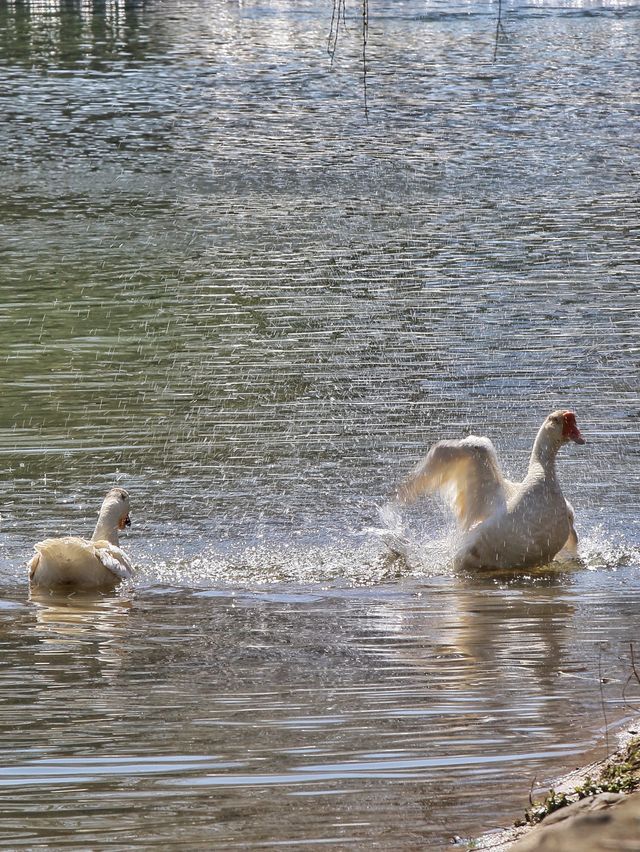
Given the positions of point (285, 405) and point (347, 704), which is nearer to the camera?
point (347, 704)

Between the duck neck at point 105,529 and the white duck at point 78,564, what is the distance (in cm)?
25

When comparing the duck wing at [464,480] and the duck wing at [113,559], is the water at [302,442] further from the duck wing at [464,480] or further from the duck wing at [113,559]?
the duck wing at [464,480]

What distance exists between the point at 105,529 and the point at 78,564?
1.91 ft

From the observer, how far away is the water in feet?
19.5

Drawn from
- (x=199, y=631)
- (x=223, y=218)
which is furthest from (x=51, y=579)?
(x=223, y=218)

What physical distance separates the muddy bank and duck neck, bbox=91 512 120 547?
4.44 metres

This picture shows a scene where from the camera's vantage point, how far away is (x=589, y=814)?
4219mm

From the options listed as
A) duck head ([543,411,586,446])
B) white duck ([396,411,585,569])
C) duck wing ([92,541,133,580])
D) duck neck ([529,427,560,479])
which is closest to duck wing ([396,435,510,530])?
white duck ([396,411,585,569])

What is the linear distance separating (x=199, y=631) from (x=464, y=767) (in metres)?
2.64

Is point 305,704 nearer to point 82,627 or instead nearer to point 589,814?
point 82,627

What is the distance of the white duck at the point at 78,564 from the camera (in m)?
9.09

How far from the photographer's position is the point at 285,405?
1304 centimetres

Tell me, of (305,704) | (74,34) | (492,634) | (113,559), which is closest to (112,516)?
(113,559)

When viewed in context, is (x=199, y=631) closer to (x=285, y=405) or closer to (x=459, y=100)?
(x=285, y=405)
